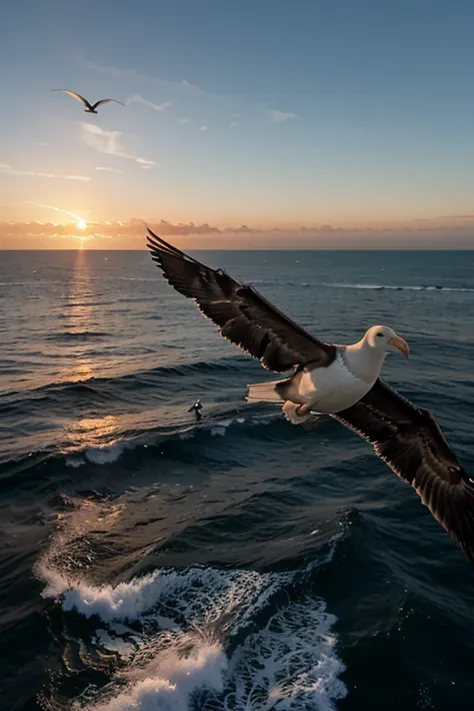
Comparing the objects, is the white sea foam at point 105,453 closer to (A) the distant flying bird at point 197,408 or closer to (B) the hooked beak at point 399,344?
(A) the distant flying bird at point 197,408

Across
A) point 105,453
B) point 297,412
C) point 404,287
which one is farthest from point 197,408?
point 404,287

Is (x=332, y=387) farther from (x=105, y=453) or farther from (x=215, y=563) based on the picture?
(x=105, y=453)

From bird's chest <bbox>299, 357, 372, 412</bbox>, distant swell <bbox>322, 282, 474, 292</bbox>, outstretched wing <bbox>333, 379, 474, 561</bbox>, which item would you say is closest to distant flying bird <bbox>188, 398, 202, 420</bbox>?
outstretched wing <bbox>333, 379, 474, 561</bbox>

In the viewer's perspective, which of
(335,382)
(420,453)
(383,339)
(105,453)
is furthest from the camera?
(105,453)

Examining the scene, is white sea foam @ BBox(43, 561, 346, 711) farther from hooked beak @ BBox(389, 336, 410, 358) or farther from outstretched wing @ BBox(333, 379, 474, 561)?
hooked beak @ BBox(389, 336, 410, 358)

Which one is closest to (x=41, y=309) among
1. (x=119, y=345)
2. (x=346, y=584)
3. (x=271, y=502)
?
(x=119, y=345)

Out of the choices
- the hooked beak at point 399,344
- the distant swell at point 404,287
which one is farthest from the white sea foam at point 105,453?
the distant swell at point 404,287

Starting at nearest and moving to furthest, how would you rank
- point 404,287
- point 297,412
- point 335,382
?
point 335,382 → point 297,412 → point 404,287

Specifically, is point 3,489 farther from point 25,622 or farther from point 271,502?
point 271,502
